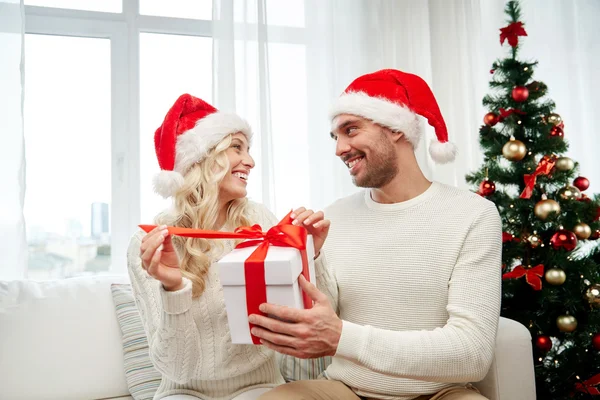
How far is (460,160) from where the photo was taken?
327 cm

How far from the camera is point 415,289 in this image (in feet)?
5.28

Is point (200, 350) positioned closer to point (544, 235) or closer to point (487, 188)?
point (487, 188)

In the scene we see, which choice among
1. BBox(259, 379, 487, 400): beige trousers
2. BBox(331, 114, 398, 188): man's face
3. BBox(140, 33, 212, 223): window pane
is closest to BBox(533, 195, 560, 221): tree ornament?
BBox(331, 114, 398, 188): man's face

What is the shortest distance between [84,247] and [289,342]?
1936mm

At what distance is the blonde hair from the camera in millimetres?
1674

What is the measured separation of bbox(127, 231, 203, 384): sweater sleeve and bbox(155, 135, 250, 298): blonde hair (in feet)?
0.40

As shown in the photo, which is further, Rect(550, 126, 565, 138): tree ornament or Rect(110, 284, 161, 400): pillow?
Rect(550, 126, 565, 138): tree ornament

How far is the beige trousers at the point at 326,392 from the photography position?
147cm

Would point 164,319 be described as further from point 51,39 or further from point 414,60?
point 414,60

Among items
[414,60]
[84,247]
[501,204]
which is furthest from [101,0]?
[501,204]

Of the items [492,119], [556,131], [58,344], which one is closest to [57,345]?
[58,344]

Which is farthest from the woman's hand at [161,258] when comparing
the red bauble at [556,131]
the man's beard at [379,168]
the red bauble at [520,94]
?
the red bauble at [556,131]

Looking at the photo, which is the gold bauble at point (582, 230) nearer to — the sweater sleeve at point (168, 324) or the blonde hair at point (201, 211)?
the blonde hair at point (201, 211)

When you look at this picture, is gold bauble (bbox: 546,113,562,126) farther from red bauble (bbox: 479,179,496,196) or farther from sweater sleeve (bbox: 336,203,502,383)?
sweater sleeve (bbox: 336,203,502,383)
